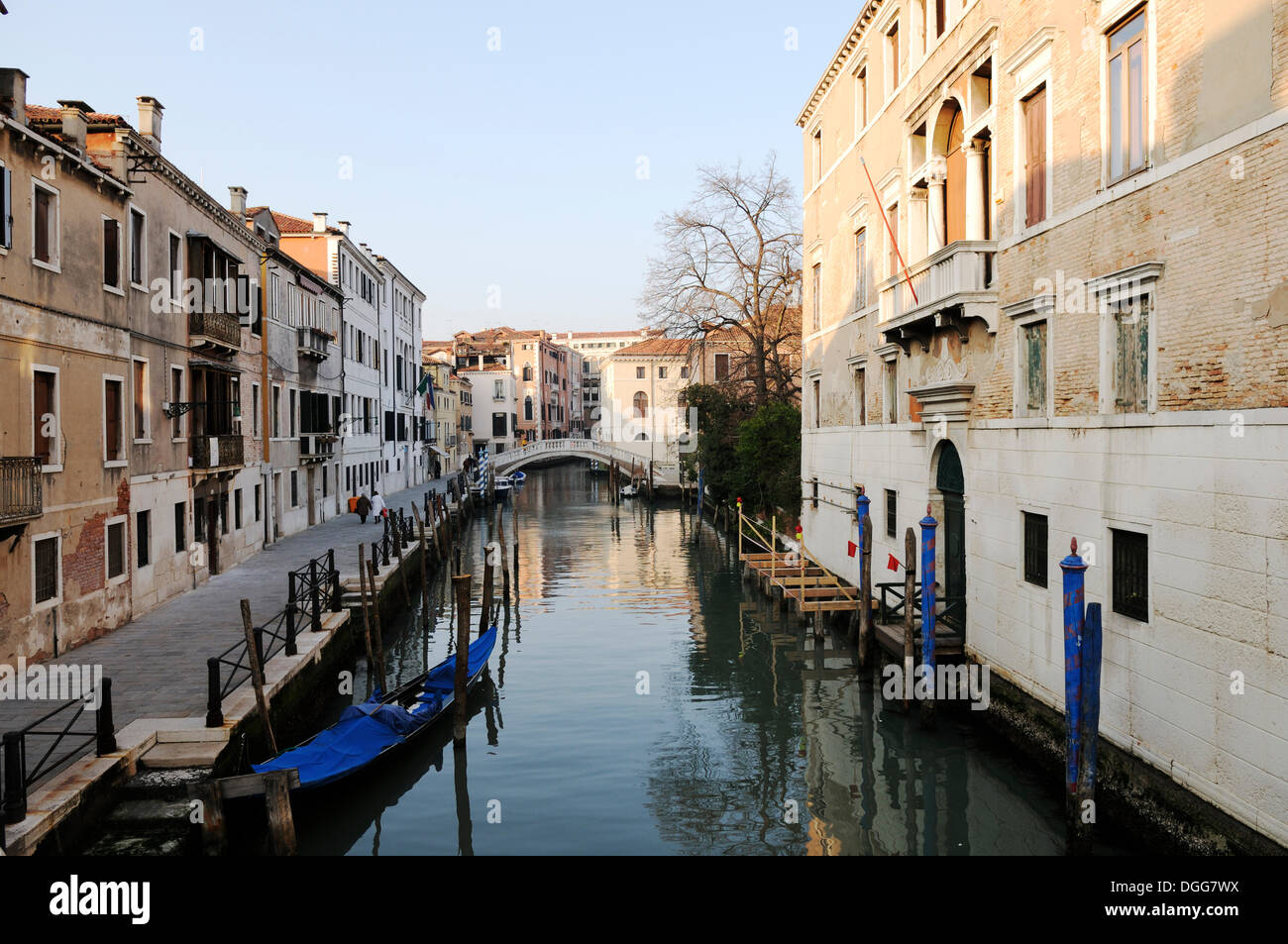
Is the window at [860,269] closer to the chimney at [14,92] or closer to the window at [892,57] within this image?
the window at [892,57]

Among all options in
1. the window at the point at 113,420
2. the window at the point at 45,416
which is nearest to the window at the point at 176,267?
the window at the point at 113,420

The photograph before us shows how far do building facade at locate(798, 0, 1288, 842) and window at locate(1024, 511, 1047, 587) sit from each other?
38mm

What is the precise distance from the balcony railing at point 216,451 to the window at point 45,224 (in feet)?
17.2

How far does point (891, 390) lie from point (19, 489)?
1118 centimetres

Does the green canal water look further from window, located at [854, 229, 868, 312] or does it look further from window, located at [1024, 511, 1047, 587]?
window, located at [854, 229, 868, 312]

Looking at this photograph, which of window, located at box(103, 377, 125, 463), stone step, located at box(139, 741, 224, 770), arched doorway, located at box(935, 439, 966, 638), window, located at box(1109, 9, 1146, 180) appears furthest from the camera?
window, located at box(103, 377, 125, 463)

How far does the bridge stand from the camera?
48.5 meters

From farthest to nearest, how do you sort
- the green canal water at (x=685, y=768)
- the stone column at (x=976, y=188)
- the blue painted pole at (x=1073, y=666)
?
the stone column at (x=976, y=188)
the green canal water at (x=685, y=768)
the blue painted pole at (x=1073, y=666)

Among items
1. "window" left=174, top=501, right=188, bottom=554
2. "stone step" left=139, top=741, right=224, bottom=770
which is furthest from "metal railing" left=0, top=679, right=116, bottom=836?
"window" left=174, top=501, right=188, bottom=554

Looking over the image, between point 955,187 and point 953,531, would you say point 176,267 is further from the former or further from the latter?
point 953,531

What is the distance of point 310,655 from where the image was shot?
11.8 metres

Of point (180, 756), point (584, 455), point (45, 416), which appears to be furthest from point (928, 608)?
point (584, 455)

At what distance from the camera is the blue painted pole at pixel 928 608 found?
10570 mm

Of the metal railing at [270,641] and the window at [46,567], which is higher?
the window at [46,567]
